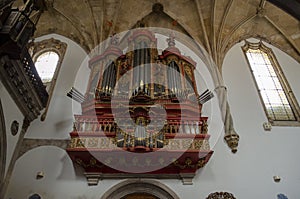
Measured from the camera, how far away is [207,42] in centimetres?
992

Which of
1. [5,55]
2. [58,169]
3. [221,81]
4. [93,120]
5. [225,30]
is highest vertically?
[225,30]

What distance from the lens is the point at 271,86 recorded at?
30.5 feet

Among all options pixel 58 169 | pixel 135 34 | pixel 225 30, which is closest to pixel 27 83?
pixel 58 169

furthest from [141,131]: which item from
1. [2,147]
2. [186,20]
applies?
[186,20]

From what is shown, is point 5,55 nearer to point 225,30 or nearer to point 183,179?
point 183,179

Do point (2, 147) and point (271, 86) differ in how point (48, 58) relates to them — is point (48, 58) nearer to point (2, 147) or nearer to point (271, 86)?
point (2, 147)

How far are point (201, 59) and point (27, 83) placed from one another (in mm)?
6152

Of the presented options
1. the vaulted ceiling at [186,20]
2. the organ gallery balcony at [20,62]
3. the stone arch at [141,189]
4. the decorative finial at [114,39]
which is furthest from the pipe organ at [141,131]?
the vaulted ceiling at [186,20]

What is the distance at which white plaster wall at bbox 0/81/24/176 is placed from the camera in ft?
20.0

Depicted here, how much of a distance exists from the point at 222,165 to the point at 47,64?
275 inches

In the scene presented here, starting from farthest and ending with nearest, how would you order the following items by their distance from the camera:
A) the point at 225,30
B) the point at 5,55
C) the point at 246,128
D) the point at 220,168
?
1. the point at 225,30
2. the point at 246,128
3. the point at 220,168
4. the point at 5,55

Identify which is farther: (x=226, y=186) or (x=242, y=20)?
(x=242, y=20)

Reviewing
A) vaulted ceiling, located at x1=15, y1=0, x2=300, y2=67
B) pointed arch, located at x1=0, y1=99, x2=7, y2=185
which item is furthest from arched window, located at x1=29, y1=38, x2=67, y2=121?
pointed arch, located at x1=0, y1=99, x2=7, y2=185

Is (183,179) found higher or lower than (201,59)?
lower
